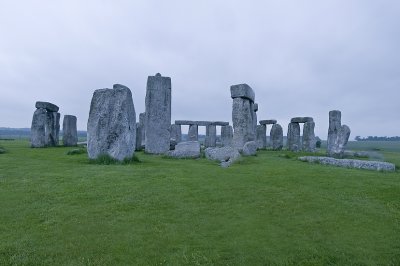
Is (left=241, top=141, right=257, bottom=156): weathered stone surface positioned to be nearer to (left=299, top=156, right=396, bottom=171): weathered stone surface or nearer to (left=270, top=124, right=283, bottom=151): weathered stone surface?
(left=299, top=156, right=396, bottom=171): weathered stone surface

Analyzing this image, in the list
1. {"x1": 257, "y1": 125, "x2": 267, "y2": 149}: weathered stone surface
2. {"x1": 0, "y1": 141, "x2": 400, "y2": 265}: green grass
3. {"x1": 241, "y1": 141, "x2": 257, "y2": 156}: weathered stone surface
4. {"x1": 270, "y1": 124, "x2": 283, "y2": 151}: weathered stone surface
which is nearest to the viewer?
{"x1": 0, "y1": 141, "x2": 400, "y2": 265}: green grass

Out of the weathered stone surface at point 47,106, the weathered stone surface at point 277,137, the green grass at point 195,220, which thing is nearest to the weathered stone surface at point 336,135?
the weathered stone surface at point 277,137

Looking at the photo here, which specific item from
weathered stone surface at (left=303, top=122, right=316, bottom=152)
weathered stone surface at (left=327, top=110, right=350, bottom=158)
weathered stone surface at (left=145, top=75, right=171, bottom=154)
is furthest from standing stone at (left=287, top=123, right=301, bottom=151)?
weathered stone surface at (left=145, top=75, right=171, bottom=154)

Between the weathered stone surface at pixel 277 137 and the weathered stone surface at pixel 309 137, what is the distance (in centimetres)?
Answer: 349

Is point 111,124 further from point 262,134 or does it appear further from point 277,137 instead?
point 262,134

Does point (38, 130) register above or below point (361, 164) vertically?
above

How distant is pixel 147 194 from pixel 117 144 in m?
5.19

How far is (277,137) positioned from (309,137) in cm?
409

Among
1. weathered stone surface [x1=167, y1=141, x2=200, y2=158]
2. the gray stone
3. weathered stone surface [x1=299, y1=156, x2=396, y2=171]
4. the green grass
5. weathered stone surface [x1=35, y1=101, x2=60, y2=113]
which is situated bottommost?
the green grass

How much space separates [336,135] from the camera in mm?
19812

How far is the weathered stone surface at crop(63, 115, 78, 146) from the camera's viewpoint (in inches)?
985

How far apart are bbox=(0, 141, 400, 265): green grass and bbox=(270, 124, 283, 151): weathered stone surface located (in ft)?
62.0

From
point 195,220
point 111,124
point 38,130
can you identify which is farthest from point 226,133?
point 195,220

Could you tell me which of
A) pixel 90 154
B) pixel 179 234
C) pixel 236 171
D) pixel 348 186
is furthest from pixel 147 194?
pixel 90 154
